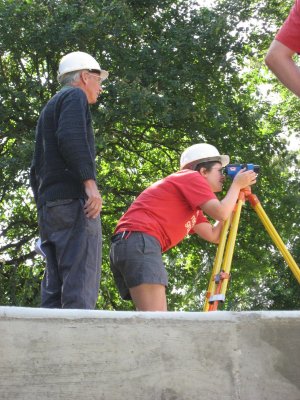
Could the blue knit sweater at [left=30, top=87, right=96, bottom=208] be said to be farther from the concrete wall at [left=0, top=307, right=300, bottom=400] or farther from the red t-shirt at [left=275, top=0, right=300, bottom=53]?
the concrete wall at [left=0, top=307, right=300, bottom=400]

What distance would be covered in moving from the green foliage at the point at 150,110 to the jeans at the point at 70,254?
9095 mm

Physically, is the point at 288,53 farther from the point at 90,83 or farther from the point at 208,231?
the point at 208,231

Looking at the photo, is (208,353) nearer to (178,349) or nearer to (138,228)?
(178,349)

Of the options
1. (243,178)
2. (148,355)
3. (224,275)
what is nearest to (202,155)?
(243,178)

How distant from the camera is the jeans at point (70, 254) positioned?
4203 mm

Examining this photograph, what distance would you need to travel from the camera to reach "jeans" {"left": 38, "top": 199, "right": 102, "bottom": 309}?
13.8 feet

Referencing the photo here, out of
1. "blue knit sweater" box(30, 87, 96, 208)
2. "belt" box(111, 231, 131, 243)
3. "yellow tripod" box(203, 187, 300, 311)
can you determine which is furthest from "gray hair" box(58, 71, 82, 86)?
"yellow tripod" box(203, 187, 300, 311)

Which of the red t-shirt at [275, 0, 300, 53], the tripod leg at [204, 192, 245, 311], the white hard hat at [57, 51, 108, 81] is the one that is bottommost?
the tripod leg at [204, 192, 245, 311]

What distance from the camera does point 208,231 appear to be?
5.32 meters

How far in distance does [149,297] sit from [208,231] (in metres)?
0.90

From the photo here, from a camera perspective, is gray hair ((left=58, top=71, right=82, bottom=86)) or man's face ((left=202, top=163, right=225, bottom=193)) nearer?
gray hair ((left=58, top=71, right=82, bottom=86))

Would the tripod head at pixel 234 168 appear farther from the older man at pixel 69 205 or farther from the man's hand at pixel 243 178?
the older man at pixel 69 205

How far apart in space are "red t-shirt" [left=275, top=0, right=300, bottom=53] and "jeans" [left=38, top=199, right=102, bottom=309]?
1.44 metres

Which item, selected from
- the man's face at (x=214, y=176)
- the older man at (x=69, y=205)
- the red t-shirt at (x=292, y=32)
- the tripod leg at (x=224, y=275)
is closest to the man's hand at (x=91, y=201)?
the older man at (x=69, y=205)
